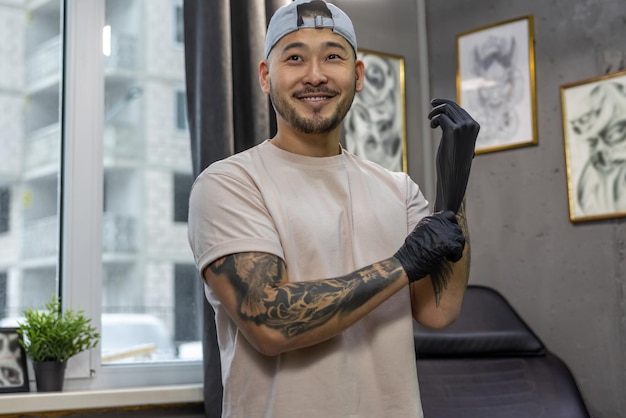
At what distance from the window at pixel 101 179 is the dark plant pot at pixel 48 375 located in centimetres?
15

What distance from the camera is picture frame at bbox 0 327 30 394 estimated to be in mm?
2381

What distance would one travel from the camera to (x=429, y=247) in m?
1.43

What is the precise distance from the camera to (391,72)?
3240 millimetres

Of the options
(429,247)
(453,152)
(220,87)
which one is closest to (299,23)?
(453,152)

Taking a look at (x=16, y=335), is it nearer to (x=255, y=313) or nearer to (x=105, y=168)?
(x=105, y=168)

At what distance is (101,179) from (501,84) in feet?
4.87

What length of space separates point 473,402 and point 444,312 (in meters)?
1.08

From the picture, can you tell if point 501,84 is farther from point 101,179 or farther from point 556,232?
point 101,179

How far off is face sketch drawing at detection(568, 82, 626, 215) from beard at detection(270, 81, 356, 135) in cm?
149

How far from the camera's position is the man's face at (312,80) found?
1552 mm

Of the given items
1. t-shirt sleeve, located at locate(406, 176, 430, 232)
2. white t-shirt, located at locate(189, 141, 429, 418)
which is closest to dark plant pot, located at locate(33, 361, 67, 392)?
white t-shirt, located at locate(189, 141, 429, 418)

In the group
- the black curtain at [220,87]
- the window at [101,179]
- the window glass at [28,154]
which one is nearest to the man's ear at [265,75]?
the black curtain at [220,87]

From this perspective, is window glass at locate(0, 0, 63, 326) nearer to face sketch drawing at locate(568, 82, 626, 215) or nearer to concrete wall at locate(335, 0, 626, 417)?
concrete wall at locate(335, 0, 626, 417)

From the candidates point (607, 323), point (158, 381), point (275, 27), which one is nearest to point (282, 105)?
point (275, 27)
